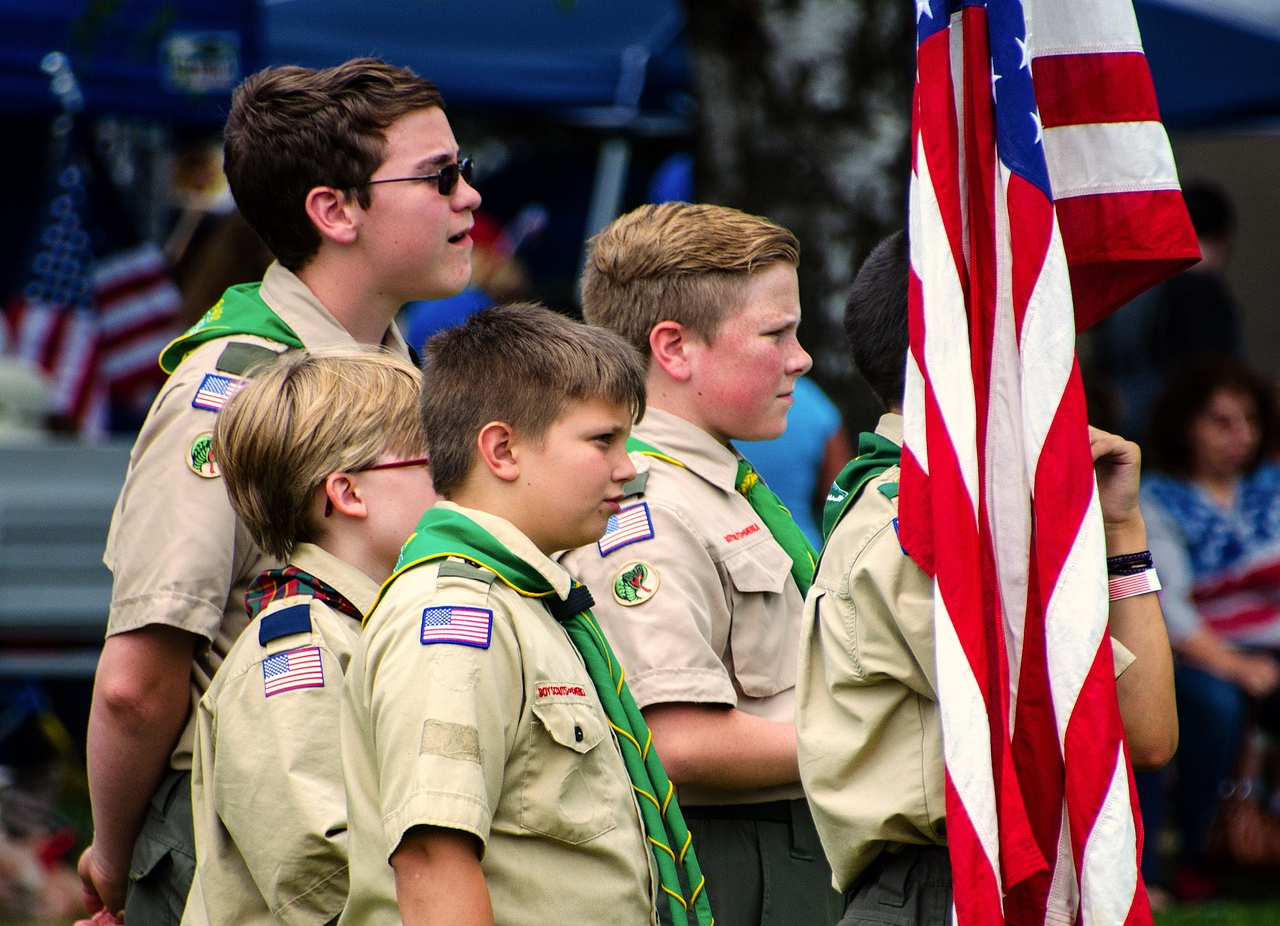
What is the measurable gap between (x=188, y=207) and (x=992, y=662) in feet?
25.4

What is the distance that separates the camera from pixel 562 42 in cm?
904

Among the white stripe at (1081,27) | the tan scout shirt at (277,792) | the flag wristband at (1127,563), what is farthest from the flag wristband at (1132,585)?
the tan scout shirt at (277,792)

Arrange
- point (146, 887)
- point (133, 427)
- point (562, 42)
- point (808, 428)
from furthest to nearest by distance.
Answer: point (562, 42) < point (133, 427) < point (808, 428) < point (146, 887)

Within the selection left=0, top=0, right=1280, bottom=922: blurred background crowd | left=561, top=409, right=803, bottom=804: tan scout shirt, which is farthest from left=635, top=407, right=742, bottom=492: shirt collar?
left=0, top=0, right=1280, bottom=922: blurred background crowd

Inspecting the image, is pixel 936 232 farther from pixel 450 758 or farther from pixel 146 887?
pixel 146 887

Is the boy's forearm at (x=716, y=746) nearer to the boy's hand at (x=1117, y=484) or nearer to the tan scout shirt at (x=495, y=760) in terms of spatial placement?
the tan scout shirt at (x=495, y=760)

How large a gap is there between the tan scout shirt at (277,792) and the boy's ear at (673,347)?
0.86 meters

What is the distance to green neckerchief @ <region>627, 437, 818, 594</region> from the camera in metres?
3.09

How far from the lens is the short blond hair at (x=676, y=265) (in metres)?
3.14

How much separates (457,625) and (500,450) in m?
0.34

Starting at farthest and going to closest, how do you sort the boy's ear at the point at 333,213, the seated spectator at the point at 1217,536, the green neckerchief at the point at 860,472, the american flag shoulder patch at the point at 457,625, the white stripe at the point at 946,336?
the seated spectator at the point at 1217,536
the boy's ear at the point at 333,213
the green neckerchief at the point at 860,472
the white stripe at the point at 946,336
the american flag shoulder patch at the point at 457,625

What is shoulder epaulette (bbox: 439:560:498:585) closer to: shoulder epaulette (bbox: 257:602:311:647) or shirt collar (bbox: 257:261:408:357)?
shoulder epaulette (bbox: 257:602:311:647)

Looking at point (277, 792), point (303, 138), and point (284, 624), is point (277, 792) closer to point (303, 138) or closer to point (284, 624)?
point (284, 624)

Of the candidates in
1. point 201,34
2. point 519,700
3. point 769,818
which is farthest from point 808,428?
point 201,34
